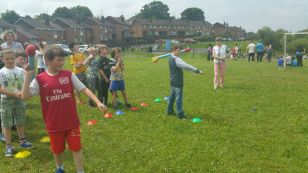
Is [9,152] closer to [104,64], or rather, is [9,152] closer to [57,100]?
[57,100]

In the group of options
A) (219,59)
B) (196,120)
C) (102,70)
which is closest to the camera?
(196,120)

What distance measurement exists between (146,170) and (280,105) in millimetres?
6820

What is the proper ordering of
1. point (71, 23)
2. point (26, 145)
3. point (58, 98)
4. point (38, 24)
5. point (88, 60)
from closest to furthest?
point (58, 98), point (26, 145), point (88, 60), point (38, 24), point (71, 23)

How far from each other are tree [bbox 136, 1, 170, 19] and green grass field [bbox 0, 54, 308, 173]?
495 ft

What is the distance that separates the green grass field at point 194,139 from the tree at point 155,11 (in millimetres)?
150743

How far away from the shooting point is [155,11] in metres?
160

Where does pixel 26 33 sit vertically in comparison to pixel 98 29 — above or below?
below

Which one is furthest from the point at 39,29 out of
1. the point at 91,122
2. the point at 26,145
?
the point at 26,145

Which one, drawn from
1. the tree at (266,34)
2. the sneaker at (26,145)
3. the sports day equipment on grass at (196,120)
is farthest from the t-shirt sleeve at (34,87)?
the tree at (266,34)

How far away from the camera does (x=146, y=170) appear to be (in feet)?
20.5

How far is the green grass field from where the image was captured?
6.44 meters

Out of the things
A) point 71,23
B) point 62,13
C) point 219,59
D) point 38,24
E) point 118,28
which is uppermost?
point 62,13

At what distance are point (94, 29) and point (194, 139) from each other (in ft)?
365

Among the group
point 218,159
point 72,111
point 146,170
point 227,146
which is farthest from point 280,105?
point 72,111
